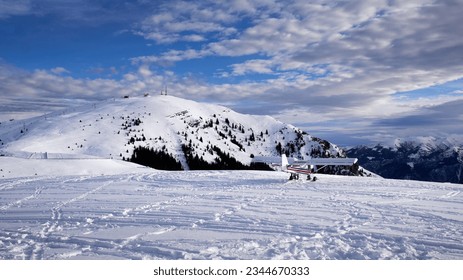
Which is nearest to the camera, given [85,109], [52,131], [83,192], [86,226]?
[86,226]

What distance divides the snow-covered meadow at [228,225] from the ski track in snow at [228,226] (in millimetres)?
28

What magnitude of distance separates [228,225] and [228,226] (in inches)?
5.2

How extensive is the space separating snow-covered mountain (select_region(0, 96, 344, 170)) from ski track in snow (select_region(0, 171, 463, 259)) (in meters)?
40.5

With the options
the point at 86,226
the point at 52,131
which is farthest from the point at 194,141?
the point at 86,226

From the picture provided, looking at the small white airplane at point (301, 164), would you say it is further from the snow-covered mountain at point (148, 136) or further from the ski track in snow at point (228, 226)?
the snow-covered mountain at point (148, 136)

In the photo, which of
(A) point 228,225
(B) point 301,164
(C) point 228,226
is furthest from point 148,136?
(C) point 228,226

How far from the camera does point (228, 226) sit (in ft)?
37.1

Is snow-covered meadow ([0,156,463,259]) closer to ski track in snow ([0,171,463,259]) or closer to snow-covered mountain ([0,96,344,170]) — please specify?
ski track in snow ([0,171,463,259])

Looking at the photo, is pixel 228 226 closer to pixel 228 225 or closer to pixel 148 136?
pixel 228 225

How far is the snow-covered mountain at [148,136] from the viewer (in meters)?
95.0
